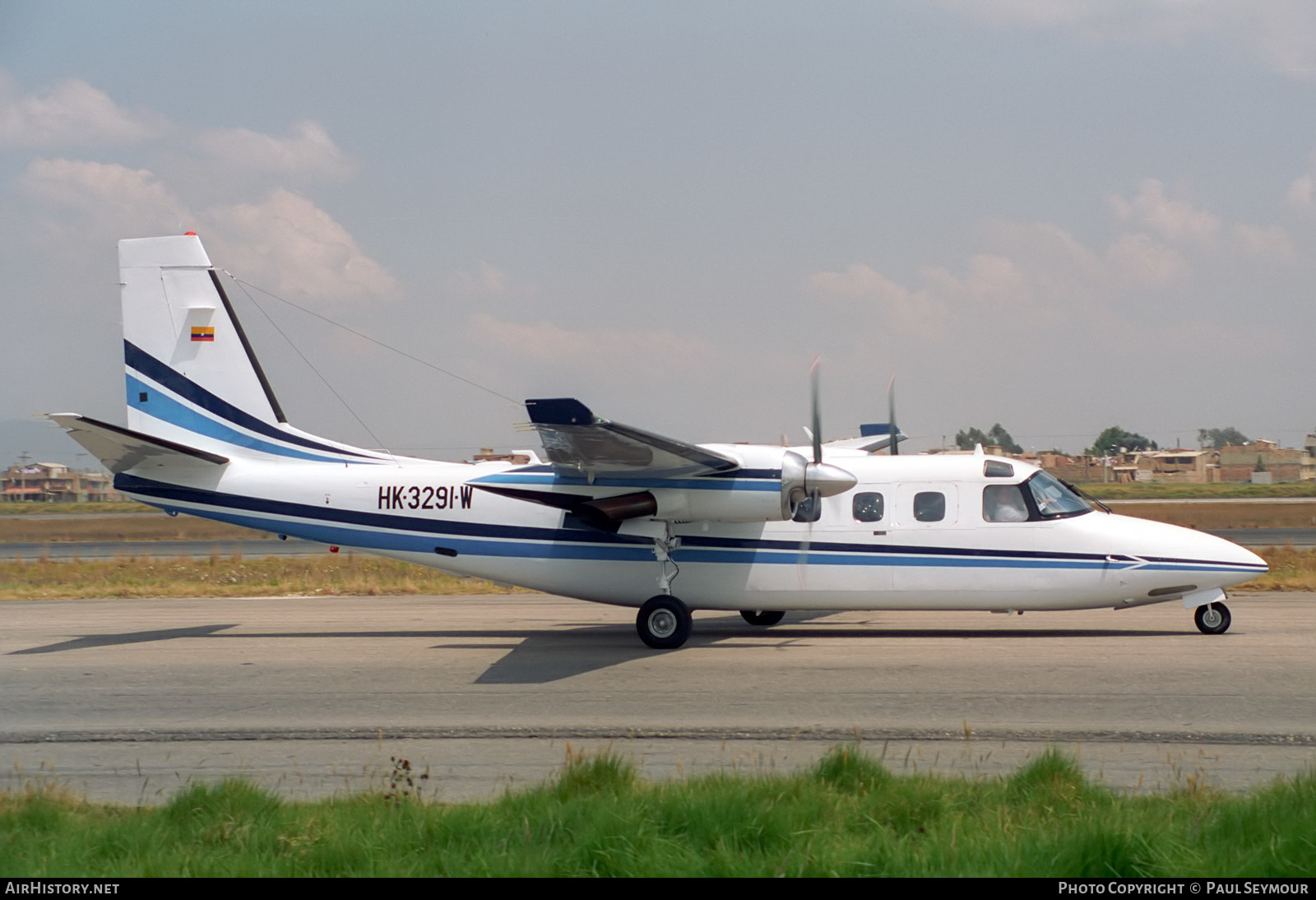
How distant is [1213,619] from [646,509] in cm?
707

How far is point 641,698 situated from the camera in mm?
10125

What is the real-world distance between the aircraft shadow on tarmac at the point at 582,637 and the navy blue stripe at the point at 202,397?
Result: 108 inches

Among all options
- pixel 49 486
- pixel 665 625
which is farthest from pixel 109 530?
pixel 49 486

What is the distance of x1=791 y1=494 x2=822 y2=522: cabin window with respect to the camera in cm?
1395

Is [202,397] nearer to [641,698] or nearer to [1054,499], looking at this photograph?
[641,698]

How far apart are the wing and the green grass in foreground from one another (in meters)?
5.12

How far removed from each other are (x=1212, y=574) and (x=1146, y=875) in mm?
9409

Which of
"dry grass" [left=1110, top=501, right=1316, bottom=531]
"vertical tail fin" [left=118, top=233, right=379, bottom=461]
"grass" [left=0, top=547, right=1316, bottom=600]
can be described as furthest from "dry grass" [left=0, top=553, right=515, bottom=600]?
"dry grass" [left=1110, top=501, right=1316, bottom=531]

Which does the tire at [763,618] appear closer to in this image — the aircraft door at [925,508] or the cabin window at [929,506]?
the aircraft door at [925,508]

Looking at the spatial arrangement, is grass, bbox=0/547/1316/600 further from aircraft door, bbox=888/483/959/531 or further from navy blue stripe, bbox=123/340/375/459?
aircraft door, bbox=888/483/959/531

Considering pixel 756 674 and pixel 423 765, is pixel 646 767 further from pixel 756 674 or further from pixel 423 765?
pixel 756 674

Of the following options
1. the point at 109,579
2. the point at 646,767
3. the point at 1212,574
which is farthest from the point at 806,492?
the point at 109,579

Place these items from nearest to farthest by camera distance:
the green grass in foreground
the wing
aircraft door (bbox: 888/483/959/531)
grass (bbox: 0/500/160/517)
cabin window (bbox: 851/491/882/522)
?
the green grass in foreground < the wing < aircraft door (bbox: 888/483/959/531) < cabin window (bbox: 851/491/882/522) < grass (bbox: 0/500/160/517)

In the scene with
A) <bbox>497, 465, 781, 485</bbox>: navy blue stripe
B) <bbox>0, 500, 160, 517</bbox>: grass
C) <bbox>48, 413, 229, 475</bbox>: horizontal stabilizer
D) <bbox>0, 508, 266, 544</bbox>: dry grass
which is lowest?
<bbox>0, 508, 266, 544</bbox>: dry grass
